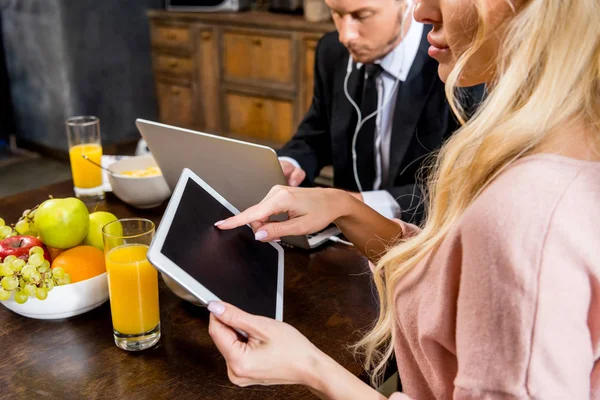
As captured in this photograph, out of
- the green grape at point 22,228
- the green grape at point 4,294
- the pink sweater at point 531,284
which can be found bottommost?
the green grape at point 4,294

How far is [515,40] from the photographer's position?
67 cm

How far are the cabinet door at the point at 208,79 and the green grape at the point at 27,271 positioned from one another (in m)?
3.13

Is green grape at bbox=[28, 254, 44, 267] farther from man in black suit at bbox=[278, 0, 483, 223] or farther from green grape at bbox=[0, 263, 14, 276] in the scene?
man in black suit at bbox=[278, 0, 483, 223]

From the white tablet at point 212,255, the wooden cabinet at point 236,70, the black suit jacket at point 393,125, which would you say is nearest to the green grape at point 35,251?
the white tablet at point 212,255

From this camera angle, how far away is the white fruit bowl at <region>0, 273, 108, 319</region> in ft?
3.08

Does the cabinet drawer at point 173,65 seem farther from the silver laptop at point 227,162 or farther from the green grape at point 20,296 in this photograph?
the green grape at point 20,296

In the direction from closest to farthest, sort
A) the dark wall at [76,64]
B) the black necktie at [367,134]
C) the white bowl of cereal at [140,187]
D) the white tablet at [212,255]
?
the white tablet at [212,255] < the white bowl of cereal at [140,187] < the black necktie at [367,134] < the dark wall at [76,64]

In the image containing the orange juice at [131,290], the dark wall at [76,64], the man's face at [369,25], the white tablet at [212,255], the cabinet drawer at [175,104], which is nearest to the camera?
the white tablet at [212,255]

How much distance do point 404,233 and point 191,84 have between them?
127 inches

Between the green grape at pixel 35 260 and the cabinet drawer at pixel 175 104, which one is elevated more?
the green grape at pixel 35 260

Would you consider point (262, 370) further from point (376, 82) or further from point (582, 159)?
point (376, 82)

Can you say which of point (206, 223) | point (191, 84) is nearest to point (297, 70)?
point (191, 84)

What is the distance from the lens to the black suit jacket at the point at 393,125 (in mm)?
1623

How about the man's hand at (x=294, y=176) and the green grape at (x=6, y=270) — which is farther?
the man's hand at (x=294, y=176)
